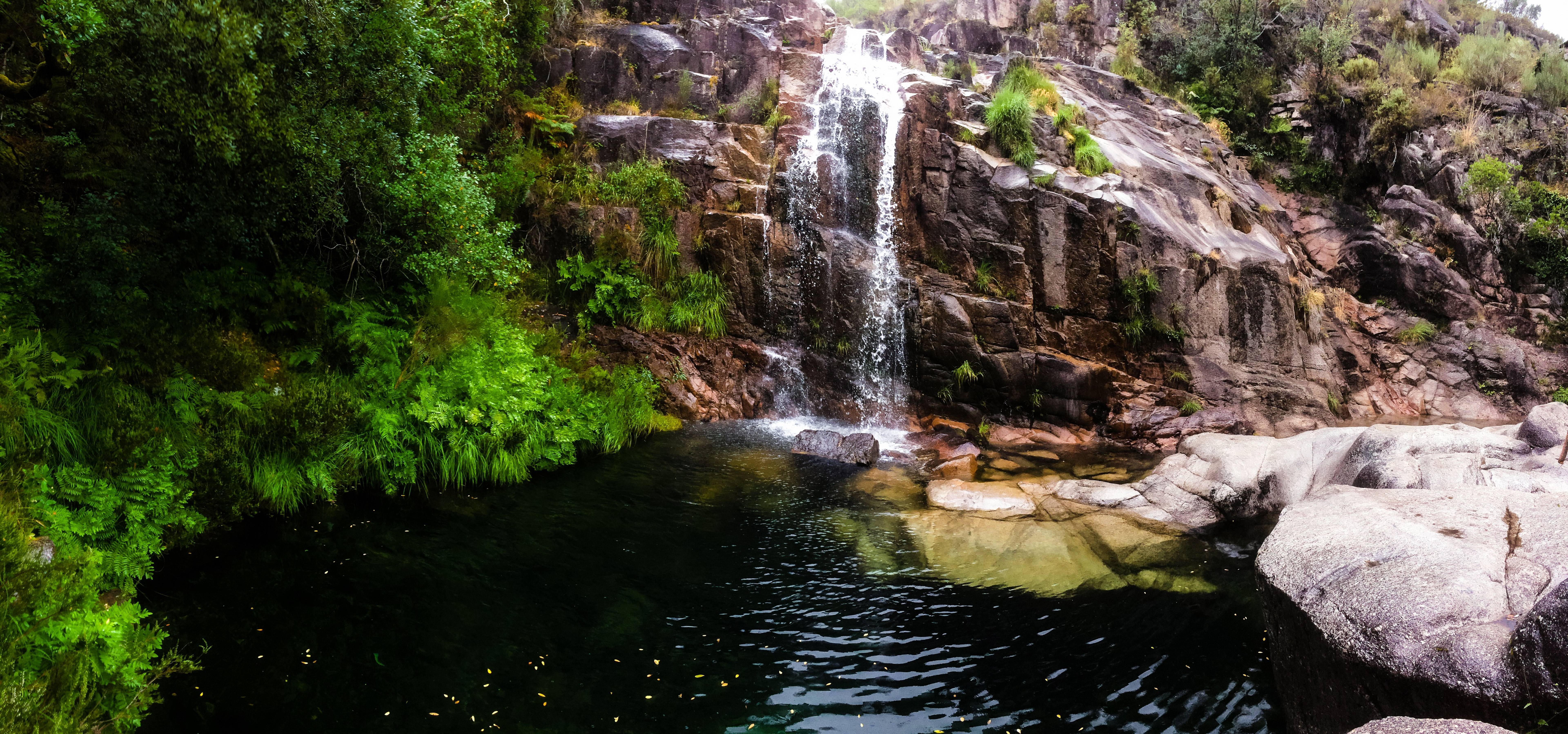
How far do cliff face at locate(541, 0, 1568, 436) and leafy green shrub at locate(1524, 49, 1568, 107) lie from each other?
13.2ft

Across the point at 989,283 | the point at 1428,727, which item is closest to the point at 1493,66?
the point at 989,283

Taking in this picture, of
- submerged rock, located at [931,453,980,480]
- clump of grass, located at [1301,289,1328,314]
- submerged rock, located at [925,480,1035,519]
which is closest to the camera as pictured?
submerged rock, located at [925,480,1035,519]

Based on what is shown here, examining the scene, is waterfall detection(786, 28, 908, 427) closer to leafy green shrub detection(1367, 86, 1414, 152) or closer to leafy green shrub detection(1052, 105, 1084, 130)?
leafy green shrub detection(1052, 105, 1084, 130)

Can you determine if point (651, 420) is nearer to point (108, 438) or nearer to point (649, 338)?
point (649, 338)

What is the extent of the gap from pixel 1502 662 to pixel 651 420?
10.8m

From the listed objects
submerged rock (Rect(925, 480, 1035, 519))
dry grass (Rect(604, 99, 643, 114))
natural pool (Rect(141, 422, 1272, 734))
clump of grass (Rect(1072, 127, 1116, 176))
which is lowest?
submerged rock (Rect(925, 480, 1035, 519))

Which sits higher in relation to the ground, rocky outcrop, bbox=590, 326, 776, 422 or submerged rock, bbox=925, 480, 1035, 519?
rocky outcrop, bbox=590, 326, 776, 422

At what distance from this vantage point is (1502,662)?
3.22 metres

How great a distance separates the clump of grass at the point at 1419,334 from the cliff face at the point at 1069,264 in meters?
0.06

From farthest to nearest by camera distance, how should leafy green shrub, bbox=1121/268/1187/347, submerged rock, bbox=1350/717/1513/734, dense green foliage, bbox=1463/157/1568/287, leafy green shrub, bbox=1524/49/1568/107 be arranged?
leafy green shrub, bbox=1524/49/1568/107 → dense green foliage, bbox=1463/157/1568/287 → leafy green shrub, bbox=1121/268/1187/347 → submerged rock, bbox=1350/717/1513/734

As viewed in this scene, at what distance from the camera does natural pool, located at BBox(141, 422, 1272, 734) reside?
4.68m

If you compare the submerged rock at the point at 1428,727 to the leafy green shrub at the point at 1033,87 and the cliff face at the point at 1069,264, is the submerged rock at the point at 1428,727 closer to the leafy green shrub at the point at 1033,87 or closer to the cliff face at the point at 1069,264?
the cliff face at the point at 1069,264

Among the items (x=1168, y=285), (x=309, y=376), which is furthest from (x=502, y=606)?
(x=1168, y=285)

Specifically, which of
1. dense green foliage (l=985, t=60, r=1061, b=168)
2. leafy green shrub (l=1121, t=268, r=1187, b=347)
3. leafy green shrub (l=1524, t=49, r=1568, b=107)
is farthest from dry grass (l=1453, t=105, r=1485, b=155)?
leafy green shrub (l=1121, t=268, r=1187, b=347)
